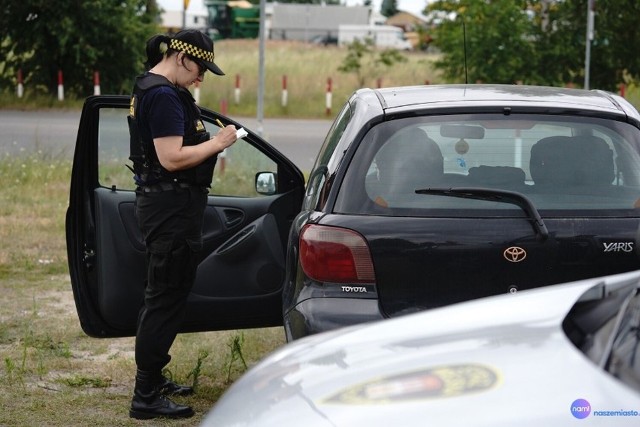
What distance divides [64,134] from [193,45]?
1569cm

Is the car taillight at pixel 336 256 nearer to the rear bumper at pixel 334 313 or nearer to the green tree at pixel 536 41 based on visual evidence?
the rear bumper at pixel 334 313

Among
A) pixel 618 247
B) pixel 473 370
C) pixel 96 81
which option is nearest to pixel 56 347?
pixel 618 247

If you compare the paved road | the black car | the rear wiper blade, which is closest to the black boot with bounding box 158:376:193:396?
the black car

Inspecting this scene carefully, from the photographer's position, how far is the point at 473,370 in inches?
105

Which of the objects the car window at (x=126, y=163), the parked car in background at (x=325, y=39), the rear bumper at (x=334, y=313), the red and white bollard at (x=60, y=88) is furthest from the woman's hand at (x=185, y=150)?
the parked car in background at (x=325, y=39)

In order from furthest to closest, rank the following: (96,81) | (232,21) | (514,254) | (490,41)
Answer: (232,21), (96,81), (490,41), (514,254)

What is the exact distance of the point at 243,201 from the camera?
597 centimetres

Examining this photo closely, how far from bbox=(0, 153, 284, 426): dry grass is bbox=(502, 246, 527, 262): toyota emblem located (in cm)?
177

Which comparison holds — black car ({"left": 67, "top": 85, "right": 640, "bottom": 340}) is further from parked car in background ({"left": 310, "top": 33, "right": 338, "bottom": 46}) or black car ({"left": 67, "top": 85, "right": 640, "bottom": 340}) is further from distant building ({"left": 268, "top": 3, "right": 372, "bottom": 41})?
distant building ({"left": 268, "top": 3, "right": 372, "bottom": 41})

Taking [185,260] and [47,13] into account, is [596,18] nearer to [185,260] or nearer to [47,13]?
[47,13]

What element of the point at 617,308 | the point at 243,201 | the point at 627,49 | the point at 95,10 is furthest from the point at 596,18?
the point at 617,308

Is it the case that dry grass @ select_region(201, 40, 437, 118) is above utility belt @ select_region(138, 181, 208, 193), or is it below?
below

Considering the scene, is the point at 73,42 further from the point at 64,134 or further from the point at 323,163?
the point at 323,163

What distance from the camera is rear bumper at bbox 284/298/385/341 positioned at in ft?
14.8
